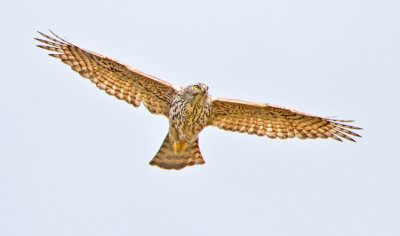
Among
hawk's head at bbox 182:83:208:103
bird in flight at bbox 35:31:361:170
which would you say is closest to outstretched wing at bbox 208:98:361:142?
bird in flight at bbox 35:31:361:170

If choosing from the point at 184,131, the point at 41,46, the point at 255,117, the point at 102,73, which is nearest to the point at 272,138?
the point at 255,117

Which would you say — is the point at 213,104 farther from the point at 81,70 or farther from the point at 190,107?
the point at 81,70

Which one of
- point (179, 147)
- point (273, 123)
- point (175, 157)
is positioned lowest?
point (175, 157)

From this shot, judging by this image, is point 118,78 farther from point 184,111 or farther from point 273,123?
point 273,123

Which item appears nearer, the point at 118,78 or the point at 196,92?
the point at 196,92

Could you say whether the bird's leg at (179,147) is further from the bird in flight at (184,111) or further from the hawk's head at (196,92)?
the hawk's head at (196,92)

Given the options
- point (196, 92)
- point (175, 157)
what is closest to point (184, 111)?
point (196, 92)

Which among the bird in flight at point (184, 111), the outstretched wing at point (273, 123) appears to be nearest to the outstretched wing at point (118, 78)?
the bird in flight at point (184, 111)
